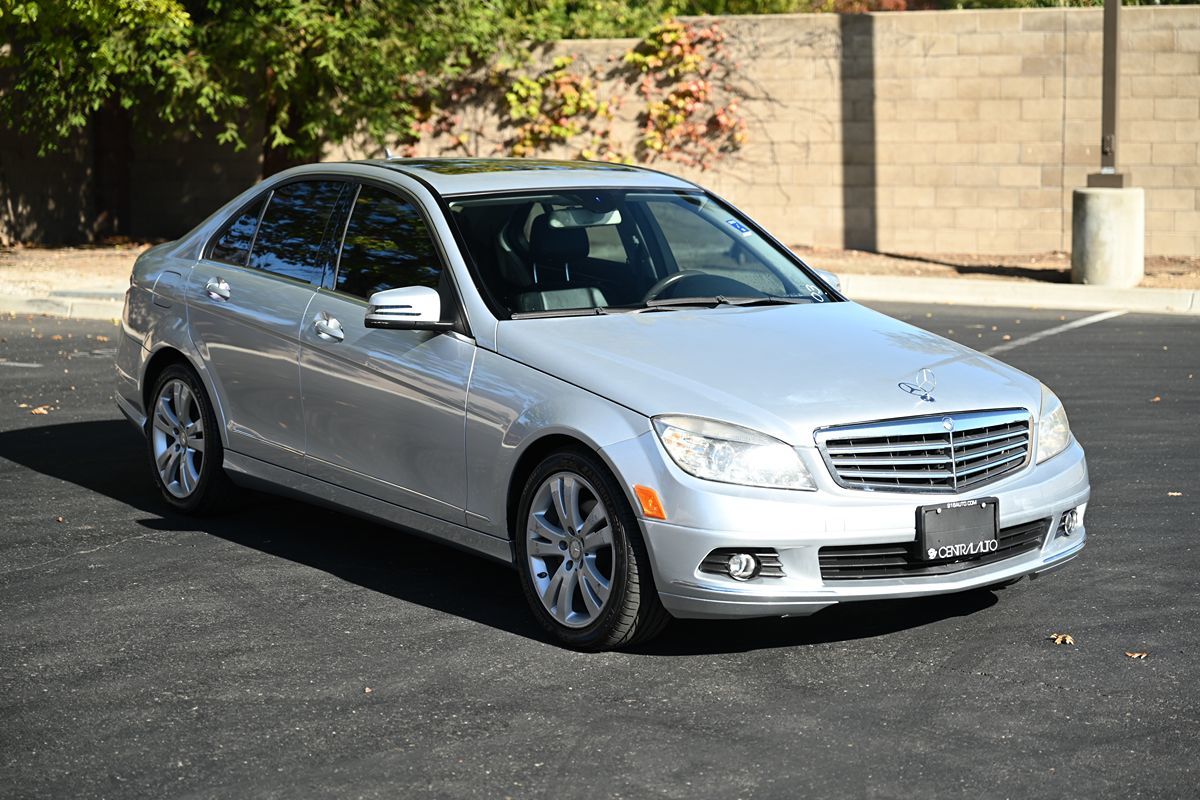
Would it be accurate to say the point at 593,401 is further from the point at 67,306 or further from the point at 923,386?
the point at 67,306

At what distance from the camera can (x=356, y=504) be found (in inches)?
267

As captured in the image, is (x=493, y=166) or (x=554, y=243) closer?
(x=554, y=243)

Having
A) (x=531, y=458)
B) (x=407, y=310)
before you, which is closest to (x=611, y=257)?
(x=407, y=310)

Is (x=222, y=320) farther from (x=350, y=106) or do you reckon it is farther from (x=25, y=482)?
(x=350, y=106)

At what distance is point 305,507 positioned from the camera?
819cm

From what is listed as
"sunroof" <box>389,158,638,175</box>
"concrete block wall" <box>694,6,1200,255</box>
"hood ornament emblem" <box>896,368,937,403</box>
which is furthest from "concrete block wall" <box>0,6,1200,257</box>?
"hood ornament emblem" <box>896,368,937,403</box>

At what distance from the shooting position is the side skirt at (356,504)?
244 inches

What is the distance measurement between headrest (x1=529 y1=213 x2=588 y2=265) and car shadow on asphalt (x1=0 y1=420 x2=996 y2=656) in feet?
3.99

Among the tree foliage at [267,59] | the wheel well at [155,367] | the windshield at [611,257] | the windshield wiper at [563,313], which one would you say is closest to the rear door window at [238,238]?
the wheel well at [155,367]

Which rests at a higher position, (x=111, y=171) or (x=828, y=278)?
(x=111, y=171)

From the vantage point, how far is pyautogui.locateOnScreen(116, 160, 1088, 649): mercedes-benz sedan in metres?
5.44

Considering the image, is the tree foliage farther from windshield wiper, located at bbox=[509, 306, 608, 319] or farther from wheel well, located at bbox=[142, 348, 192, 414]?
windshield wiper, located at bbox=[509, 306, 608, 319]

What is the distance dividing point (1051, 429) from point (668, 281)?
1618mm

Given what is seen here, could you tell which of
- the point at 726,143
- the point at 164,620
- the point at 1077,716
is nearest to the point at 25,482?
the point at 164,620
